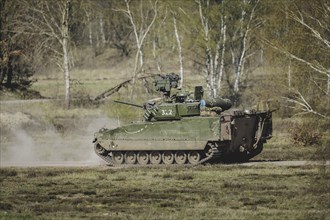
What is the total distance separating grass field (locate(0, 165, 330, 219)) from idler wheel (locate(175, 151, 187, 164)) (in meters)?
1.06

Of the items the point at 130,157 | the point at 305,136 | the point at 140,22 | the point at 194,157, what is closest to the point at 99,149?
the point at 130,157

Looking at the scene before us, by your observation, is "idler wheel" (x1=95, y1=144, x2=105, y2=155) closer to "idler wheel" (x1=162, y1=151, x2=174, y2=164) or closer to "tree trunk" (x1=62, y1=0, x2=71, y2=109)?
"idler wheel" (x1=162, y1=151, x2=174, y2=164)

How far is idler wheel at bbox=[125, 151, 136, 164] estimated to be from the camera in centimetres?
3228

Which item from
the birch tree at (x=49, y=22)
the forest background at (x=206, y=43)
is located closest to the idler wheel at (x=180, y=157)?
the forest background at (x=206, y=43)

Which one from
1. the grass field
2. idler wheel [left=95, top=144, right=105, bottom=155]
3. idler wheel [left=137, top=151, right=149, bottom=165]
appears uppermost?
idler wheel [left=95, top=144, right=105, bottom=155]

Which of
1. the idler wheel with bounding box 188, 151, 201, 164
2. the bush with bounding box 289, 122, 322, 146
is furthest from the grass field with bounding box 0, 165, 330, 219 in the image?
the bush with bounding box 289, 122, 322, 146

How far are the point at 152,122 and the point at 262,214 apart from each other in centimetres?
1174

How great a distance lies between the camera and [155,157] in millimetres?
31984

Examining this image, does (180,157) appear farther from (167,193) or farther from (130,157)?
(167,193)

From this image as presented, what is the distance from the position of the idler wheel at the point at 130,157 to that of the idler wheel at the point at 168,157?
117 cm

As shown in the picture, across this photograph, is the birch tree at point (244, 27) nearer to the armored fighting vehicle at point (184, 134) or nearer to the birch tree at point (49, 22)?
the birch tree at point (49, 22)

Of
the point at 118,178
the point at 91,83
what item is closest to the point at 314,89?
the point at 118,178

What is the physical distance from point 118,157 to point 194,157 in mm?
2999

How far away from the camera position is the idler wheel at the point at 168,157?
31.7 meters
